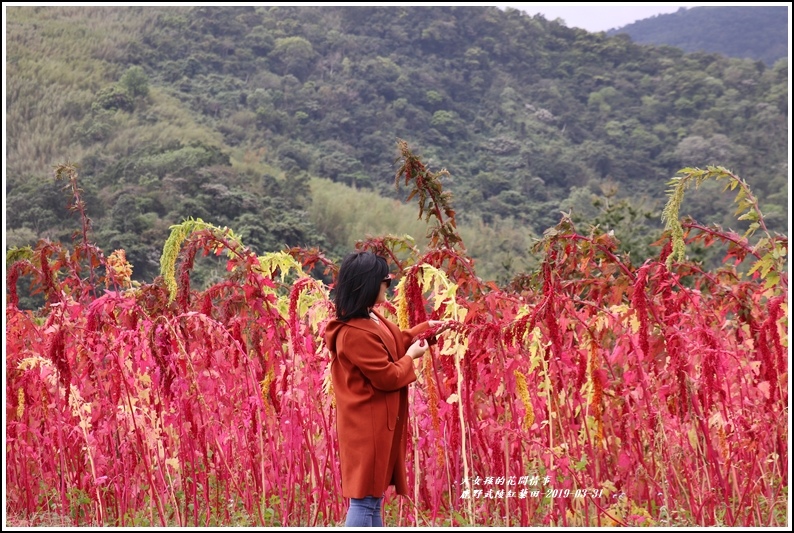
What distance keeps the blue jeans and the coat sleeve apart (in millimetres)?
360

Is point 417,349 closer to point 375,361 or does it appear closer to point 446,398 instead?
point 375,361

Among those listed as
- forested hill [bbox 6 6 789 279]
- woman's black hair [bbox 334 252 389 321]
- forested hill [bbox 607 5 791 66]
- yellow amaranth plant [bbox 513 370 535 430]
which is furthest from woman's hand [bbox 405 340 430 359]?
forested hill [bbox 607 5 791 66]

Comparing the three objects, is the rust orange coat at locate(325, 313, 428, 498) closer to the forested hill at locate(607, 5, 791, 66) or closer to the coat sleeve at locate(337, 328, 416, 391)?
the coat sleeve at locate(337, 328, 416, 391)

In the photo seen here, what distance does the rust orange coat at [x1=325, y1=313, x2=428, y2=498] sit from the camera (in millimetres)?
2457

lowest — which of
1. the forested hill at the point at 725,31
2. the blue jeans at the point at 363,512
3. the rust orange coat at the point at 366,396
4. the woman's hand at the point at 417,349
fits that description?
the blue jeans at the point at 363,512

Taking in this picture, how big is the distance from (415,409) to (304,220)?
1581cm

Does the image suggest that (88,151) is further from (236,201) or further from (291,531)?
(291,531)

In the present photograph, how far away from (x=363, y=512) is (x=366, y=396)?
353mm

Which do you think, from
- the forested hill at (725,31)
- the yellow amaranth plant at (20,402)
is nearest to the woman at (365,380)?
the yellow amaranth plant at (20,402)

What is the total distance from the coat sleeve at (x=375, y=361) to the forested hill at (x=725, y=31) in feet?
123

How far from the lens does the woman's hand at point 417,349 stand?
2504 millimetres

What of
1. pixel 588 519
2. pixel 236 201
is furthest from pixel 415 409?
pixel 236 201

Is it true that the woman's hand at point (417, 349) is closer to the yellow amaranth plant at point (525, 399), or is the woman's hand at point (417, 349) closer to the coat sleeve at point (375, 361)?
the coat sleeve at point (375, 361)

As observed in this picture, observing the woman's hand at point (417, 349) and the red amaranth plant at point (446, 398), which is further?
the red amaranth plant at point (446, 398)
